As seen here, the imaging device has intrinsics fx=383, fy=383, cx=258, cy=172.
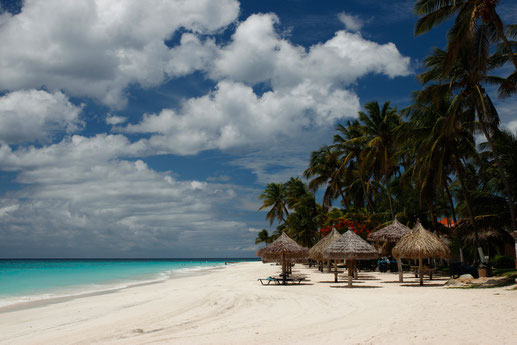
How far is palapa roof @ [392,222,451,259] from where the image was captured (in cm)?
1372

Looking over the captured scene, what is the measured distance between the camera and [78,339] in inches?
284

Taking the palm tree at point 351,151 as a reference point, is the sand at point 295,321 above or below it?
below

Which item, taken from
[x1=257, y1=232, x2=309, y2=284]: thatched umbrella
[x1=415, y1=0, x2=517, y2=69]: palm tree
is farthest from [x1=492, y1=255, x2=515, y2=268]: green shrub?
[x1=415, y1=0, x2=517, y2=69]: palm tree

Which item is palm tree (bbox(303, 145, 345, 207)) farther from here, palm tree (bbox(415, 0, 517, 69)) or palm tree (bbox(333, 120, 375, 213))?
palm tree (bbox(415, 0, 517, 69))

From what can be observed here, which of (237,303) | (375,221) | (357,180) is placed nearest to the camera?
(237,303)

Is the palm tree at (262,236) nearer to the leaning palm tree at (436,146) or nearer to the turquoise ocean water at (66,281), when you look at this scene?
the turquoise ocean water at (66,281)

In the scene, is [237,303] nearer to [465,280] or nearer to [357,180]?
[465,280]

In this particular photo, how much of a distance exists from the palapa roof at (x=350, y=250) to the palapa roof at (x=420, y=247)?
1048 mm

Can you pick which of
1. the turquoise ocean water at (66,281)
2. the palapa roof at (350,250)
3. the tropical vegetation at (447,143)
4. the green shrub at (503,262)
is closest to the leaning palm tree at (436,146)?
the tropical vegetation at (447,143)

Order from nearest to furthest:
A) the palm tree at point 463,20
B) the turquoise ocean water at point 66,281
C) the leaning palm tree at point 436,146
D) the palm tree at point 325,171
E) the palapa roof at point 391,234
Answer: the palm tree at point 463,20 < the leaning palm tree at point 436,146 < the palapa roof at point 391,234 < the turquoise ocean water at point 66,281 < the palm tree at point 325,171

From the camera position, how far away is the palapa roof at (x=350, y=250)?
46.1 feet

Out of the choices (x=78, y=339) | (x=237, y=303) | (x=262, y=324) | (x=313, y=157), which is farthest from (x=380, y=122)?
(x=78, y=339)

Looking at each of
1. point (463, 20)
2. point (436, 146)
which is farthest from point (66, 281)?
point (463, 20)

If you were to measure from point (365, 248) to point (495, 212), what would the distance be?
24.4 feet
